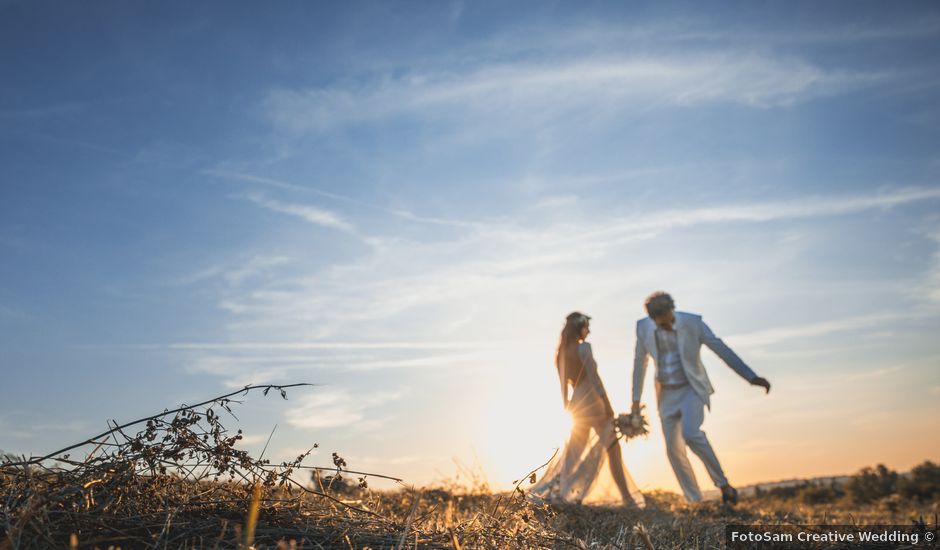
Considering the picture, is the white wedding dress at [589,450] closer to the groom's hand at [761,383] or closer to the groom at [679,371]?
the groom at [679,371]

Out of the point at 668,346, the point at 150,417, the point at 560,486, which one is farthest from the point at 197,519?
the point at 668,346

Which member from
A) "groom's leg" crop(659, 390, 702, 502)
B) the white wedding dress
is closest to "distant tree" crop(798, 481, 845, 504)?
"groom's leg" crop(659, 390, 702, 502)

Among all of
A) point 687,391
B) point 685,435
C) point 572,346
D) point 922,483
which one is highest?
point 572,346

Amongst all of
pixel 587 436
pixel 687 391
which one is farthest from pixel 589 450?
pixel 687 391

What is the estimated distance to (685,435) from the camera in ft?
35.0

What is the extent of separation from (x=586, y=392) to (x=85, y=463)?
332 inches

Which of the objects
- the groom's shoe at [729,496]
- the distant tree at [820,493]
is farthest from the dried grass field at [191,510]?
the distant tree at [820,493]

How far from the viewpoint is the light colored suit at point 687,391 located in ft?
34.8

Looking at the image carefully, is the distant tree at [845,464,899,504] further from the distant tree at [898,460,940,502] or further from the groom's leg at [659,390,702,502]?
the groom's leg at [659,390,702,502]

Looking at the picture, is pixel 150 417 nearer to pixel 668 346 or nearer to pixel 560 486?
pixel 560 486

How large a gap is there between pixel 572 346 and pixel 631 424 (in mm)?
1397

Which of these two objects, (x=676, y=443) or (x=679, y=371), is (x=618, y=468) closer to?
(x=676, y=443)

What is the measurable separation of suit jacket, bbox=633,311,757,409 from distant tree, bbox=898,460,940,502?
6.87 metres

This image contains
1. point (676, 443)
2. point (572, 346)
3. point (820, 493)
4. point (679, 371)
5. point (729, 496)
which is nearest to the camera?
point (729, 496)
